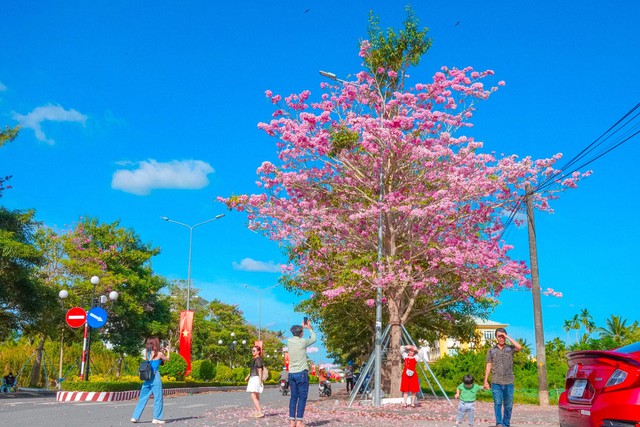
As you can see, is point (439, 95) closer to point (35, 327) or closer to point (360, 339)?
point (360, 339)

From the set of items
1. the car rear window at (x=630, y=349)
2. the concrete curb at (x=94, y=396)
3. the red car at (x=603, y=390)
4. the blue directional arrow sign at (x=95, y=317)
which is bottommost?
the concrete curb at (x=94, y=396)

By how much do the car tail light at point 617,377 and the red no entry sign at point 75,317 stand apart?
2119 centimetres

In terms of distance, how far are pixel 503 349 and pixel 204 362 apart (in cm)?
3451

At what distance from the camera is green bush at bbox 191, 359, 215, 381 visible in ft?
139

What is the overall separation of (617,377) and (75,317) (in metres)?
21.7

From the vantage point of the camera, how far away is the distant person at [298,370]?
37.4ft

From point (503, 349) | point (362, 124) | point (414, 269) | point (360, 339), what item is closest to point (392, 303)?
point (414, 269)

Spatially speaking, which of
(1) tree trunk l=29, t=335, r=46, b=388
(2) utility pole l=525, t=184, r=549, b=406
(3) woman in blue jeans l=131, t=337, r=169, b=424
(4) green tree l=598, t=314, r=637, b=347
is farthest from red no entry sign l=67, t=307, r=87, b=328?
(4) green tree l=598, t=314, r=637, b=347

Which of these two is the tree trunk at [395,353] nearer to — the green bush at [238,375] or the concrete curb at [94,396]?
the concrete curb at [94,396]

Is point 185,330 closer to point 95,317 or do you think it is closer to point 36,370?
point 95,317

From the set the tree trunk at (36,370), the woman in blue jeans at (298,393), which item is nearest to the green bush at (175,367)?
the tree trunk at (36,370)

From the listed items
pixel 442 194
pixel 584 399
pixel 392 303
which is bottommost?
pixel 584 399

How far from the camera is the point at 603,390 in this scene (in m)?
5.39

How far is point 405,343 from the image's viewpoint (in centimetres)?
2238
